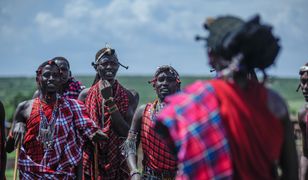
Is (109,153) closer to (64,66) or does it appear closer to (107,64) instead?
(107,64)

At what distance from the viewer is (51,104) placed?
7.88 meters

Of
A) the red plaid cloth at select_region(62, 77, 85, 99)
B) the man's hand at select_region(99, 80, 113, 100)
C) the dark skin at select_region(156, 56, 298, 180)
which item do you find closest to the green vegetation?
the red plaid cloth at select_region(62, 77, 85, 99)

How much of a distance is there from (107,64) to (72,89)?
1004mm

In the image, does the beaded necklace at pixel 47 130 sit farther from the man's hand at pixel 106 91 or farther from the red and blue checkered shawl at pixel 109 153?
the red and blue checkered shawl at pixel 109 153

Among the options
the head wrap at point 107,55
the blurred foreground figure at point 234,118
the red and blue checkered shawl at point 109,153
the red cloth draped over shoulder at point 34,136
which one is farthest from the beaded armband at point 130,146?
the blurred foreground figure at point 234,118

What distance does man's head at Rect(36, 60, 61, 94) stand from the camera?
25.7 feet

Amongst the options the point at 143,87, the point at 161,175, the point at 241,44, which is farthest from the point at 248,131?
the point at 143,87

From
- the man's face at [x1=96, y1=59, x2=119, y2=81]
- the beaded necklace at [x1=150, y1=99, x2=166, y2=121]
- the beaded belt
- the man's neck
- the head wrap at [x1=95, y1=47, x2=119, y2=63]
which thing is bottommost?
the beaded belt

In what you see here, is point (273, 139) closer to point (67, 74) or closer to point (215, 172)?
point (215, 172)

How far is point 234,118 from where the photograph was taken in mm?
4105

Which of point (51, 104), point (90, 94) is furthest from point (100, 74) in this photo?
point (51, 104)

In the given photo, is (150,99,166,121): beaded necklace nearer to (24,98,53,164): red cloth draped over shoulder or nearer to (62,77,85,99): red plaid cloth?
(24,98,53,164): red cloth draped over shoulder

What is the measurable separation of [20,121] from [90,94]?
1.88m

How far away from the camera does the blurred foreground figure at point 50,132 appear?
7.72 meters
